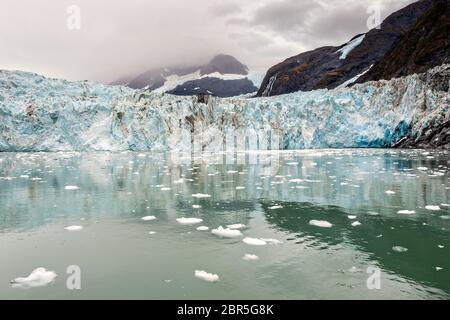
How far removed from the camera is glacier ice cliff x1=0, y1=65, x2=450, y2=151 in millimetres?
32812

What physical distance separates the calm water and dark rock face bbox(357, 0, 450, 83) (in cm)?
4413

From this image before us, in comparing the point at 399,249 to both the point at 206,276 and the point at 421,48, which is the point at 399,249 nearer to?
the point at 206,276

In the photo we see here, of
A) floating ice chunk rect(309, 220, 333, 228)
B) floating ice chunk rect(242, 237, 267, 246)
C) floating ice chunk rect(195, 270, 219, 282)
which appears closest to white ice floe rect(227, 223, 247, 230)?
floating ice chunk rect(242, 237, 267, 246)

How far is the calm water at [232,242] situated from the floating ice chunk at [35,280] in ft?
0.31

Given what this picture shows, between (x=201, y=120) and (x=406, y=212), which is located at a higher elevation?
(x=201, y=120)

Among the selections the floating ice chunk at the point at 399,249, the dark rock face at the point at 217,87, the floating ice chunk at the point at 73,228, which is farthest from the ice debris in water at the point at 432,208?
the dark rock face at the point at 217,87

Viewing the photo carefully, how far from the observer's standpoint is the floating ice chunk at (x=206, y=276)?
4.13 metres

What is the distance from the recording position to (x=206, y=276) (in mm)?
4188

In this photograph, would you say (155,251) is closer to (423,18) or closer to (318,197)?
(318,197)

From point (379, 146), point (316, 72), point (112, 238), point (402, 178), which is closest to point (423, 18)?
point (379, 146)

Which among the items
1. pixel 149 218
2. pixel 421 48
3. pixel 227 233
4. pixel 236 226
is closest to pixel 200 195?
pixel 149 218

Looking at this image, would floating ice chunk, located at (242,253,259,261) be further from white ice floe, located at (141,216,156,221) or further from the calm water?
white ice floe, located at (141,216,156,221)

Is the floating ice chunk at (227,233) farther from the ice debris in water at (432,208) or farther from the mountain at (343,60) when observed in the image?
the mountain at (343,60)

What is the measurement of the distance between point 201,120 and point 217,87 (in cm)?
10881
